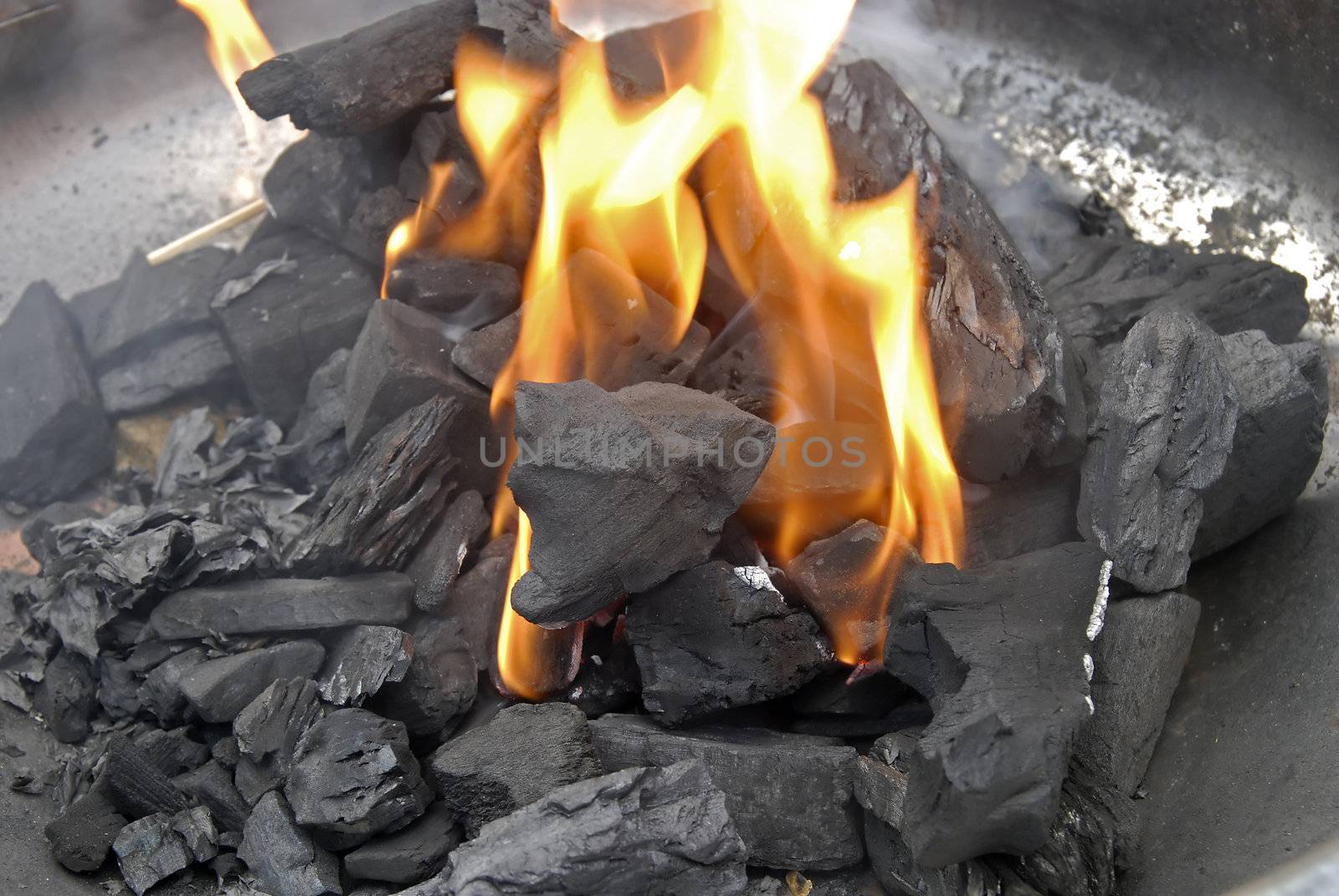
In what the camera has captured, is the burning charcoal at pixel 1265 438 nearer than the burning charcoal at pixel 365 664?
No

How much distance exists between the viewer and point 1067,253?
10.5 feet

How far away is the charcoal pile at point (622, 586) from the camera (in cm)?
187

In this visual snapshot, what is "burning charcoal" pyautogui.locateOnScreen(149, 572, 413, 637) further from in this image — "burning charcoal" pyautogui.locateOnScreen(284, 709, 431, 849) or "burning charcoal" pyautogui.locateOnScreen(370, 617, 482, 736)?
"burning charcoal" pyautogui.locateOnScreen(284, 709, 431, 849)

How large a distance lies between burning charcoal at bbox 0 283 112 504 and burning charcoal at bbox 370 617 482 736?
130 centimetres

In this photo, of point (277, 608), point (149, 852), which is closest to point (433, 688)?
point (277, 608)

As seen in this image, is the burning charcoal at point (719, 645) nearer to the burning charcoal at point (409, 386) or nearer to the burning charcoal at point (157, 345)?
the burning charcoal at point (409, 386)

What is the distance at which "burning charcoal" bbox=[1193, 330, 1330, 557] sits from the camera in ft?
7.64

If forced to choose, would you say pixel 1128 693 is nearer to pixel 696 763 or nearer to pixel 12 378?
pixel 696 763

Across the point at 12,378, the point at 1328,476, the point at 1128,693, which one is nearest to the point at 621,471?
the point at 1128,693

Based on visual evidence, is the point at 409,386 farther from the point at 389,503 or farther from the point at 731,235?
the point at 731,235

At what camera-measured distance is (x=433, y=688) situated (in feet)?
7.37

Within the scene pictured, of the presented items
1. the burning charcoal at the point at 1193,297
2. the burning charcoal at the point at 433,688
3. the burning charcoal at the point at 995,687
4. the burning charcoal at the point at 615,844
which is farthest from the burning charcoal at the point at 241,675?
the burning charcoal at the point at 1193,297

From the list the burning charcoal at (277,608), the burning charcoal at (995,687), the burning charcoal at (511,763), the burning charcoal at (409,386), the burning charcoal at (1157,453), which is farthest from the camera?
the burning charcoal at (409,386)

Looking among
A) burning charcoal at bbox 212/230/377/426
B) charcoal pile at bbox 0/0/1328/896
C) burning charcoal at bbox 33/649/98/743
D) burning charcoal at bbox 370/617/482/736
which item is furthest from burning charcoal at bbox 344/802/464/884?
burning charcoal at bbox 212/230/377/426
